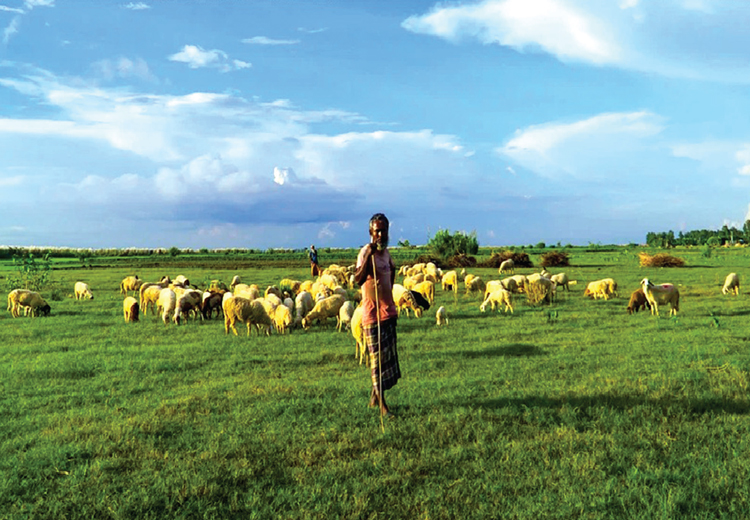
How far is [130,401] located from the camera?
9586 millimetres

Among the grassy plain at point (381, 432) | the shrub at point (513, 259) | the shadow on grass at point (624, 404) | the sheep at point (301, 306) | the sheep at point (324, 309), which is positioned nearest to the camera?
the grassy plain at point (381, 432)

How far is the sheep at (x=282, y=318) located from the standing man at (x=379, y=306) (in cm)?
891

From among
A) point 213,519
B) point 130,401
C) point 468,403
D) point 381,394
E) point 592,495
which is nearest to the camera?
point 213,519

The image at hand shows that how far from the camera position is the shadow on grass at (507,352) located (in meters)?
12.9

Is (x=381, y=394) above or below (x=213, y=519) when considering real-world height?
above

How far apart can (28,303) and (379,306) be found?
19.7 metres

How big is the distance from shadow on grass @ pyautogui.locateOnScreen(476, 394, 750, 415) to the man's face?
9.93ft

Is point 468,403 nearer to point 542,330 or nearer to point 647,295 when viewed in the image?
point 542,330

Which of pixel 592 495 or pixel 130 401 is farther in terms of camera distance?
pixel 130 401

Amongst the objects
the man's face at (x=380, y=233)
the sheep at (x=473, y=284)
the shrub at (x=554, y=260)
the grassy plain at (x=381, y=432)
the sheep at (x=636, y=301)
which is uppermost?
the man's face at (x=380, y=233)

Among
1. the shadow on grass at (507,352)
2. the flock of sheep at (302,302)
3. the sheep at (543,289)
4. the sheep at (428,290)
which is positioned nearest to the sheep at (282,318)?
the flock of sheep at (302,302)

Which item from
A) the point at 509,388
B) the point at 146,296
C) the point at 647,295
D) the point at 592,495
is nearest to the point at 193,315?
the point at 146,296

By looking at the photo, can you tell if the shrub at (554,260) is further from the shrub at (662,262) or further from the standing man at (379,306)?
the standing man at (379,306)

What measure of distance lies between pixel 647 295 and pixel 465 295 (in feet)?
30.3
